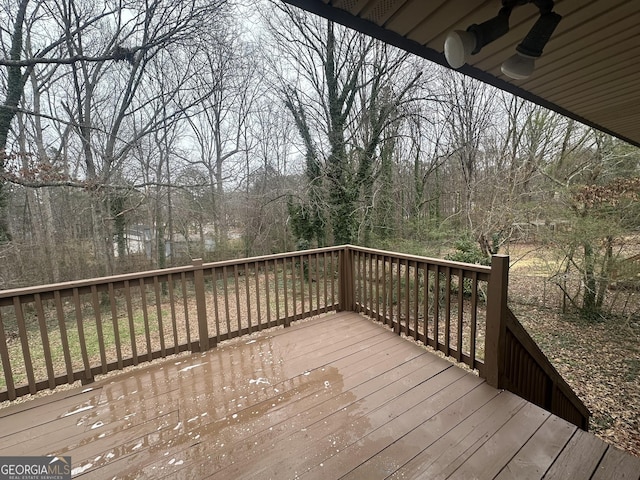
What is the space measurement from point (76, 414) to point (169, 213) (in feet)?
22.4

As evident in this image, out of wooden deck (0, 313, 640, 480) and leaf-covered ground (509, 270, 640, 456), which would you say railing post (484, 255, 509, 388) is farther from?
leaf-covered ground (509, 270, 640, 456)

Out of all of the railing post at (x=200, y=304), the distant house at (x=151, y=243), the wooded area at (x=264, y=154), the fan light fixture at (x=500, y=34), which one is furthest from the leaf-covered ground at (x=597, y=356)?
the distant house at (x=151, y=243)

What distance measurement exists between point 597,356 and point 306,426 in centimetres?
597

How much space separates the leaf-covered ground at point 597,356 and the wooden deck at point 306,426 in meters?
2.76

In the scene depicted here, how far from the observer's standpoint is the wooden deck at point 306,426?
1496 millimetres

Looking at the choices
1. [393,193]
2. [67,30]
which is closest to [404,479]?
[393,193]

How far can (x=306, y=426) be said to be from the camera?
1777 millimetres

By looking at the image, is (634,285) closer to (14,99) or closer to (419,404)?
(419,404)

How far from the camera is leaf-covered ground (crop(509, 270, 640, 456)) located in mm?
3645

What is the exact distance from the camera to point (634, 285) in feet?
17.4

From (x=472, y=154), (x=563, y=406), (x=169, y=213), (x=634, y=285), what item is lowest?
(x=563, y=406)

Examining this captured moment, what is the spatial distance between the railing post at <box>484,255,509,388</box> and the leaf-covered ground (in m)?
2.55

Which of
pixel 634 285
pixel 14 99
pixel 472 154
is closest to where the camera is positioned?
pixel 634 285

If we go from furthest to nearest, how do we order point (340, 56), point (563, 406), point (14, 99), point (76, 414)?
1. point (340, 56)
2. point (14, 99)
3. point (563, 406)
4. point (76, 414)
